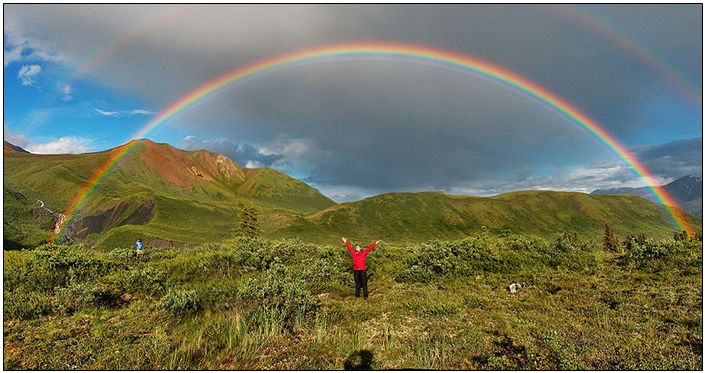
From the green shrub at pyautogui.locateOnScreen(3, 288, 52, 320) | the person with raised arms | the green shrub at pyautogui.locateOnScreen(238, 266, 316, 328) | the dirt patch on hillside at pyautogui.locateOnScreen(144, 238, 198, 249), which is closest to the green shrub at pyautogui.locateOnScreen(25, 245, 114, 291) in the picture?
the green shrub at pyautogui.locateOnScreen(3, 288, 52, 320)

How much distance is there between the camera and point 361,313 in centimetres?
1123

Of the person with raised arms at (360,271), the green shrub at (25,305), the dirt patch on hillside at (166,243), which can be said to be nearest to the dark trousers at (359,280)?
the person with raised arms at (360,271)

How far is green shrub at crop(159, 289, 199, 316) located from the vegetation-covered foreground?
51 millimetres

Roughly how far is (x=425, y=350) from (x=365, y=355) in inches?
56.3

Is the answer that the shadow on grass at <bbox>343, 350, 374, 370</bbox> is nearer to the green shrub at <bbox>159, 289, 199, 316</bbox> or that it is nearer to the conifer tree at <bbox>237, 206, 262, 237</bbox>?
the green shrub at <bbox>159, 289, 199, 316</bbox>

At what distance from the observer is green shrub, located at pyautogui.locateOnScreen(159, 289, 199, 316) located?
10.8 meters

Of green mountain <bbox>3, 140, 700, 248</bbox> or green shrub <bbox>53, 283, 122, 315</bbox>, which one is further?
green mountain <bbox>3, 140, 700, 248</bbox>

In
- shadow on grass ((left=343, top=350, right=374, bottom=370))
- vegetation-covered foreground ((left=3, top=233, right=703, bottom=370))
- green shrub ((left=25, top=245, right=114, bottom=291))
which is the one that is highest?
green shrub ((left=25, top=245, right=114, bottom=291))

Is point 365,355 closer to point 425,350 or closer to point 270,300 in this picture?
point 425,350

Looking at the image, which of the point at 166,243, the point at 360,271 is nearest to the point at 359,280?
the point at 360,271

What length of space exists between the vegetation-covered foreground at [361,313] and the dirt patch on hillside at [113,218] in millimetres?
122121

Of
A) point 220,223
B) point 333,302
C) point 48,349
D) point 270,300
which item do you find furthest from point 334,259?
point 220,223

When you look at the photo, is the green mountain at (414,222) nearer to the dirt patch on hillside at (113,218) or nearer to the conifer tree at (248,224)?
the conifer tree at (248,224)

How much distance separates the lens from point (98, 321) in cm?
1023
